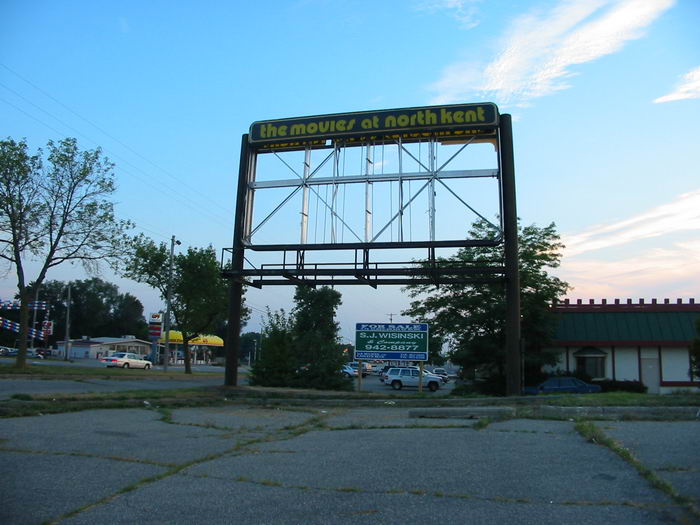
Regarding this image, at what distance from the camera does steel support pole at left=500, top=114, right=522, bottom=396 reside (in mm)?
17281

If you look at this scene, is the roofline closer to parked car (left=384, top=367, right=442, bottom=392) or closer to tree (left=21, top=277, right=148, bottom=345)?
parked car (left=384, top=367, right=442, bottom=392)

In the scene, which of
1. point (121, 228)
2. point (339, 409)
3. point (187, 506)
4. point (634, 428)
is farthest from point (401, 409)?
point (121, 228)

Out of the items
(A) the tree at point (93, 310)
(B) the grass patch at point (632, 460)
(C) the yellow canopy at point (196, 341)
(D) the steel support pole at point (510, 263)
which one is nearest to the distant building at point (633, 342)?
(D) the steel support pole at point (510, 263)

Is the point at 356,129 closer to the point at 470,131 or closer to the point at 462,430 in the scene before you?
the point at 470,131

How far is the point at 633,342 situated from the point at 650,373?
1962 millimetres

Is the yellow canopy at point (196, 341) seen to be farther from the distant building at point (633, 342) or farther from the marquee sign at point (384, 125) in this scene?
the marquee sign at point (384, 125)

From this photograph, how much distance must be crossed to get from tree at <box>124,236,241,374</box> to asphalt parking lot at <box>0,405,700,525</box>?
107 ft

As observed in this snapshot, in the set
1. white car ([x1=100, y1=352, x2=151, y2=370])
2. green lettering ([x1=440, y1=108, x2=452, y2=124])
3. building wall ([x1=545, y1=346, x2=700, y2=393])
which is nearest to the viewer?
green lettering ([x1=440, y1=108, x2=452, y2=124])

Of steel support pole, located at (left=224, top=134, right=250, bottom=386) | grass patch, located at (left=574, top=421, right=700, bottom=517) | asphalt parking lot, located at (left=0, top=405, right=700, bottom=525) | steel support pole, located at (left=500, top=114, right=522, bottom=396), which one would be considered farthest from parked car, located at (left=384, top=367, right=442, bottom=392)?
grass patch, located at (left=574, top=421, right=700, bottom=517)

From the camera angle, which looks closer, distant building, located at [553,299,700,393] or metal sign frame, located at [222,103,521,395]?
metal sign frame, located at [222,103,521,395]

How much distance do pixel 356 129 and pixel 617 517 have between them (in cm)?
1625

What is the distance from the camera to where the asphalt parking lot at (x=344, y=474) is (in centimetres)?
529

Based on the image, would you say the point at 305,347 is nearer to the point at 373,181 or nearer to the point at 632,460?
the point at 373,181

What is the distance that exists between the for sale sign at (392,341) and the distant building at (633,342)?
13.9 meters
